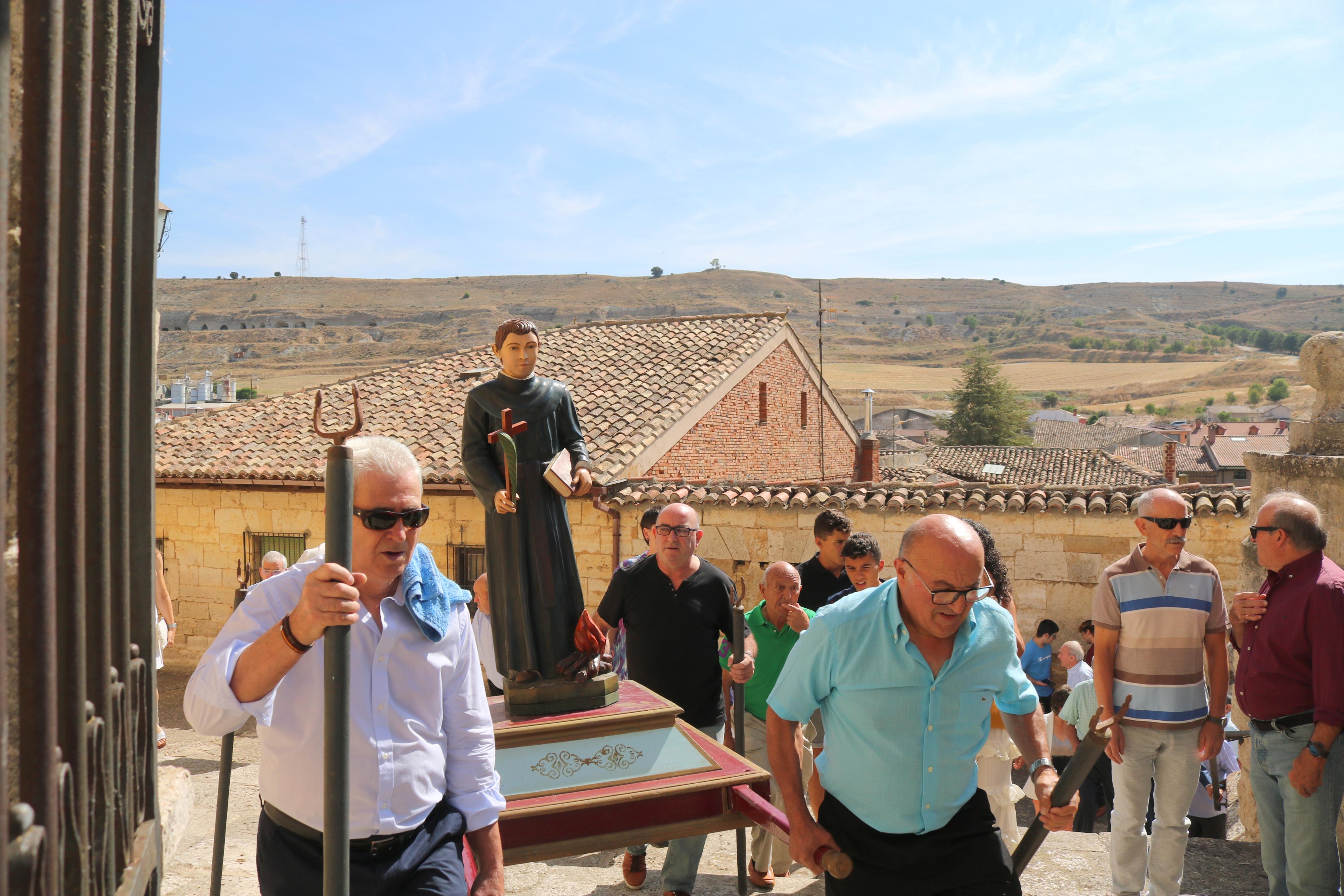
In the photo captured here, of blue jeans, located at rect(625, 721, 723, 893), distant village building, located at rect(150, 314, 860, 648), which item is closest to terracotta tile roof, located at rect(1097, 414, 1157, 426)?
distant village building, located at rect(150, 314, 860, 648)

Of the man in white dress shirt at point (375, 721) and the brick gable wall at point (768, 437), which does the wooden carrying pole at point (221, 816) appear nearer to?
the man in white dress shirt at point (375, 721)

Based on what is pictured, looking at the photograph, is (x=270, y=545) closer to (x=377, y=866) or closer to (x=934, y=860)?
(x=377, y=866)

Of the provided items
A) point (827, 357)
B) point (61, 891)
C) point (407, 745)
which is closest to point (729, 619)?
point (407, 745)

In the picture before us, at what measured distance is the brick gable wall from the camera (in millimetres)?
16297

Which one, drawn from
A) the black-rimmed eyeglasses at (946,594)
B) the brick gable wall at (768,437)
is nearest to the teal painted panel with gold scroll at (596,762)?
the black-rimmed eyeglasses at (946,594)

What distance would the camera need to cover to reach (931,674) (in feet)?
9.49

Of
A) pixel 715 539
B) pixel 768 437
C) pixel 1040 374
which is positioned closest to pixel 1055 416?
pixel 1040 374

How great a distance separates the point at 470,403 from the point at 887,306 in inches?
4874

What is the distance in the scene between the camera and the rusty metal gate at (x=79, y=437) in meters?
1.14

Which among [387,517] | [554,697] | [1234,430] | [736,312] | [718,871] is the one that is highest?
[736,312]

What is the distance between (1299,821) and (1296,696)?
A: 0.53 meters

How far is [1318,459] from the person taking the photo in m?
4.97

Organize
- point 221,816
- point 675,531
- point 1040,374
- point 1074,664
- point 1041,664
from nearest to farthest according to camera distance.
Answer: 1. point 221,816
2. point 675,531
3. point 1074,664
4. point 1041,664
5. point 1040,374

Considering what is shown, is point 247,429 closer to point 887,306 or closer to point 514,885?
point 514,885
